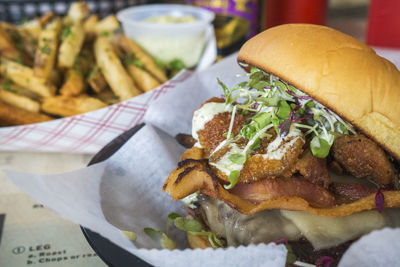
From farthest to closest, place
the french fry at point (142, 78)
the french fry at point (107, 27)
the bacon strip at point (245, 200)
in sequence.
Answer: the french fry at point (107, 27) → the french fry at point (142, 78) → the bacon strip at point (245, 200)

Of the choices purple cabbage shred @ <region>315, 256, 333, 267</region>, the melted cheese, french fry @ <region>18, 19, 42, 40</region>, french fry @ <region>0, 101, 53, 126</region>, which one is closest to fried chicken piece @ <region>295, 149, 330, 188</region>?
the melted cheese

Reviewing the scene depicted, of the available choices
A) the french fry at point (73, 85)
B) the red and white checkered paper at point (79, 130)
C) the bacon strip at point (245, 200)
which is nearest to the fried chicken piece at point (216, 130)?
the bacon strip at point (245, 200)

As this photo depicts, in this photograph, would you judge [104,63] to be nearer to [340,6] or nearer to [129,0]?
[129,0]

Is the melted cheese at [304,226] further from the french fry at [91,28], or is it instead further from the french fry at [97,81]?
the french fry at [91,28]

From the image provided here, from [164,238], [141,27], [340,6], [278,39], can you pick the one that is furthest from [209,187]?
[340,6]

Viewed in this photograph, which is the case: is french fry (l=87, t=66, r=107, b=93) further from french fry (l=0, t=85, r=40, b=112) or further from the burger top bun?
the burger top bun

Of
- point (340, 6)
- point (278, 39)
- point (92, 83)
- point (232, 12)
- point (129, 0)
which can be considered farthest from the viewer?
point (340, 6)
